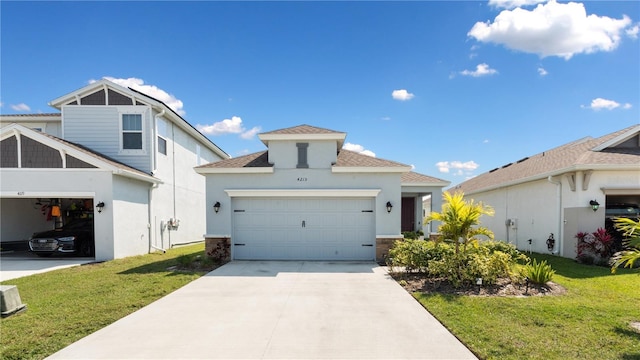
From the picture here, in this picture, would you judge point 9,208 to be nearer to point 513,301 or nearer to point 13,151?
point 13,151

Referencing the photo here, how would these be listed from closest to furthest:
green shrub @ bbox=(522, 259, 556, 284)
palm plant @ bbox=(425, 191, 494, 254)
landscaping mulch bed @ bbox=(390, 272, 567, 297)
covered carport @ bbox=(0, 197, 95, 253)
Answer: landscaping mulch bed @ bbox=(390, 272, 567, 297), green shrub @ bbox=(522, 259, 556, 284), palm plant @ bbox=(425, 191, 494, 254), covered carport @ bbox=(0, 197, 95, 253)

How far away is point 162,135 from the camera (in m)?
14.0

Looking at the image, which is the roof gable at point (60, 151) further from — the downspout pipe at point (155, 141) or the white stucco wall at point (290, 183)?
the white stucco wall at point (290, 183)

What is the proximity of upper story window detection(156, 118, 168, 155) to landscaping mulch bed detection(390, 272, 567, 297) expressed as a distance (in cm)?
1192

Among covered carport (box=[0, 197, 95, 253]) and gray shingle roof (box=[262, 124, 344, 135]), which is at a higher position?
gray shingle roof (box=[262, 124, 344, 135])

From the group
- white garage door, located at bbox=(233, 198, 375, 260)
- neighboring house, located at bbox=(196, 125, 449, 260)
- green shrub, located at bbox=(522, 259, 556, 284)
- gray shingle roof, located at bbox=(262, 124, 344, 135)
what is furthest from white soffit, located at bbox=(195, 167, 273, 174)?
green shrub, located at bbox=(522, 259, 556, 284)

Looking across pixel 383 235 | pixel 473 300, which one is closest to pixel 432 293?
pixel 473 300

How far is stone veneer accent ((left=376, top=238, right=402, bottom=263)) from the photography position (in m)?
10.1

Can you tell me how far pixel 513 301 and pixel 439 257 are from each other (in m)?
2.13

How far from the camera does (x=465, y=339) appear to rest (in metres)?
4.29

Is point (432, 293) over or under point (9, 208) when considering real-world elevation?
under

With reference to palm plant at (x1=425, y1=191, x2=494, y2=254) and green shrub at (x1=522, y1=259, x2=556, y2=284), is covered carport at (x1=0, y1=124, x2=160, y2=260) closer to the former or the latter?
palm plant at (x1=425, y1=191, x2=494, y2=254)

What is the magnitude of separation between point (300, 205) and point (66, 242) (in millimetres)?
8798

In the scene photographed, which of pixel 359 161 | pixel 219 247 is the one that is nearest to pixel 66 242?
pixel 219 247
